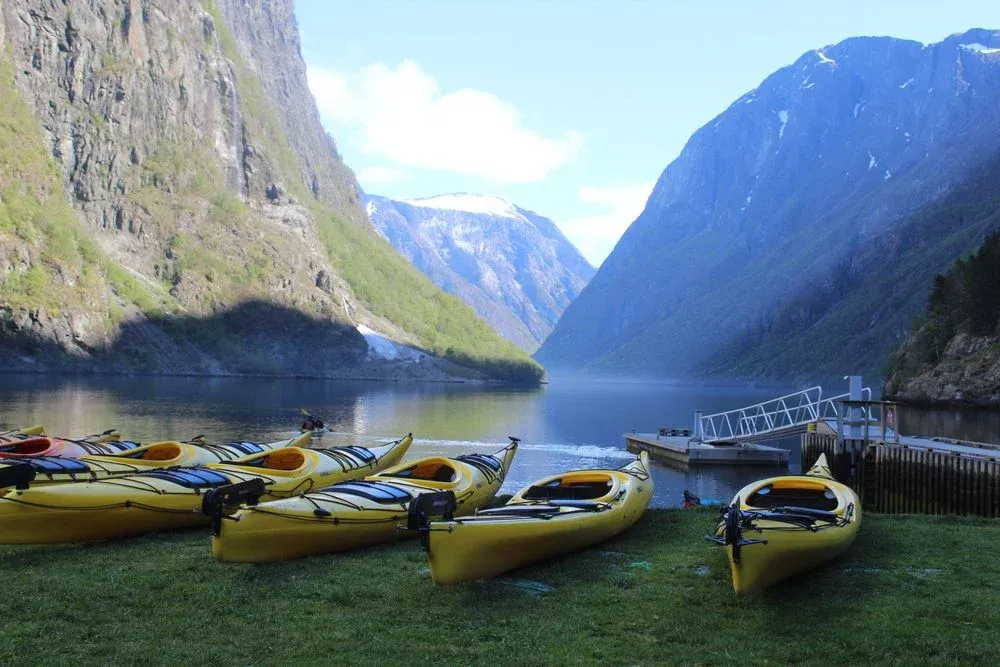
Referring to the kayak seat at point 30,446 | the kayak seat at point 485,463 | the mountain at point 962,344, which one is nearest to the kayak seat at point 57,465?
the kayak seat at point 30,446

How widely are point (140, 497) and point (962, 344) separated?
105222mm

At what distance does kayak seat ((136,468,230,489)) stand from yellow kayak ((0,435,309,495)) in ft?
4.85

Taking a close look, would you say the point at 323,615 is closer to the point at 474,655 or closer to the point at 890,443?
the point at 474,655

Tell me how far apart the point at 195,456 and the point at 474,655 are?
17.2 m

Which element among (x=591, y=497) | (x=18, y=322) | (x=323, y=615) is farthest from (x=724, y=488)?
(x=18, y=322)

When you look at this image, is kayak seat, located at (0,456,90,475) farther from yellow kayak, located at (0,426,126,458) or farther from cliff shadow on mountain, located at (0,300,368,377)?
cliff shadow on mountain, located at (0,300,368,377)

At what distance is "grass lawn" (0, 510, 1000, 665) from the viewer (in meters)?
12.5

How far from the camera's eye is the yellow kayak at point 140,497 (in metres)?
18.1

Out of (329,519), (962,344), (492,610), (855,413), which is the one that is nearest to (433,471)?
(329,519)

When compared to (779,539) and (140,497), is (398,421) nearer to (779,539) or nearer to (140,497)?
(140,497)

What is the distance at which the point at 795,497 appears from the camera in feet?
70.4

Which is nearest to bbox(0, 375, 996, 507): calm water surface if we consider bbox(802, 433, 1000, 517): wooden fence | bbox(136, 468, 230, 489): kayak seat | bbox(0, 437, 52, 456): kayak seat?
bbox(802, 433, 1000, 517): wooden fence

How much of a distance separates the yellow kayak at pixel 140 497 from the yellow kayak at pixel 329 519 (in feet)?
6.33

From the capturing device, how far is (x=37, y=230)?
172250 millimetres
